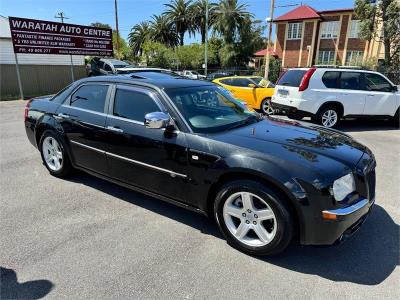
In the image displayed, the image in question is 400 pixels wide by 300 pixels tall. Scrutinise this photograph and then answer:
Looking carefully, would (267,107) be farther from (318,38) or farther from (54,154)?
(318,38)

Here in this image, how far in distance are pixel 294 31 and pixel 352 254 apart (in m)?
42.5

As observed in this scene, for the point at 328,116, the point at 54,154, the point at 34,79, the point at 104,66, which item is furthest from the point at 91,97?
the point at 34,79

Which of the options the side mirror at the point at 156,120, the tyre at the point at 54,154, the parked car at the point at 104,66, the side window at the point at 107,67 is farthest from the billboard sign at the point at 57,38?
the side mirror at the point at 156,120

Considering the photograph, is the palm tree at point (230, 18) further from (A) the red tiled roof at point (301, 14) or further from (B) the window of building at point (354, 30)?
(B) the window of building at point (354, 30)

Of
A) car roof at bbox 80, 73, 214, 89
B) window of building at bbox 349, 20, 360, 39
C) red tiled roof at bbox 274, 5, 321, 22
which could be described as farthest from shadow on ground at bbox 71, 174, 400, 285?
red tiled roof at bbox 274, 5, 321, 22

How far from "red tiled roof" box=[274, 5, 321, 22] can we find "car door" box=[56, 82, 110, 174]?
4031cm

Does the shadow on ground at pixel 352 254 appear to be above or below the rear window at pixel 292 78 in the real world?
below

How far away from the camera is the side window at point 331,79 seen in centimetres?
930

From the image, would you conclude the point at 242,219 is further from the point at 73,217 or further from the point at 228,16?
the point at 228,16

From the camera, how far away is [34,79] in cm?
1906

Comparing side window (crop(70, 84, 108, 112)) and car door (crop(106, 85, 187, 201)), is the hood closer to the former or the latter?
car door (crop(106, 85, 187, 201))

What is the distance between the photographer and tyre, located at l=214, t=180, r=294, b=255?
9.73ft

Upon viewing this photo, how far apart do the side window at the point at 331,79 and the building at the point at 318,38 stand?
3166 centimetres

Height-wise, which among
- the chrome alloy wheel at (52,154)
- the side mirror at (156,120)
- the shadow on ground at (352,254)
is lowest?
the shadow on ground at (352,254)
